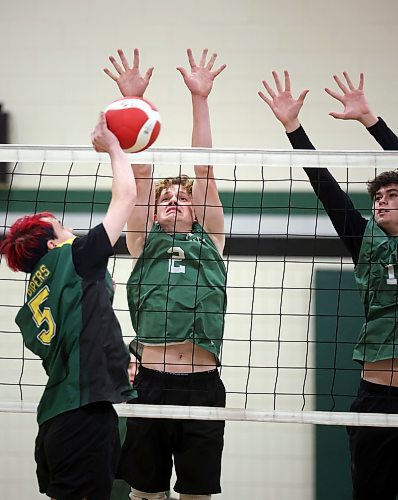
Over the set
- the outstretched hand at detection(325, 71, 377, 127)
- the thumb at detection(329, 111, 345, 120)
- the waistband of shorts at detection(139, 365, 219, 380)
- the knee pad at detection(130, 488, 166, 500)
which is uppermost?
the outstretched hand at detection(325, 71, 377, 127)

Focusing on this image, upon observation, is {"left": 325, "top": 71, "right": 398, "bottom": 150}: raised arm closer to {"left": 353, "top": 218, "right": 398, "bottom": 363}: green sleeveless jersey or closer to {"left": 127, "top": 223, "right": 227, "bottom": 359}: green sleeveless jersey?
{"left": 353, "top": 218, "right": 398, "bottom": 363}: green sleeveless jersey

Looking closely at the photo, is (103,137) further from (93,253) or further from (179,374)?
(179,374)

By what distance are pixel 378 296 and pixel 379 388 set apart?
1.36 feet

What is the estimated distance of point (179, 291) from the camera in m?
4.12

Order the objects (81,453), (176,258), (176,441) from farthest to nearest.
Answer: (176,258)
(176,441)
(81,453)

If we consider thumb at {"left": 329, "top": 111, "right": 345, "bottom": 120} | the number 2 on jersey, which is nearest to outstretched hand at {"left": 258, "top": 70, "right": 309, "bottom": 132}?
thumb at {"left": 329, "top": 111, "right": 345, "bottom": 120}

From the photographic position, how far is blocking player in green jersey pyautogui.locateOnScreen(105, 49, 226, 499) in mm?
3982

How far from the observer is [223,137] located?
6.03m

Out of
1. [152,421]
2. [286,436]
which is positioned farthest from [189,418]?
[286,436]

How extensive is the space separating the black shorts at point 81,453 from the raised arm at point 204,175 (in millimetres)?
1445

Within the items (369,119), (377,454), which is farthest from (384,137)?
(377,454)

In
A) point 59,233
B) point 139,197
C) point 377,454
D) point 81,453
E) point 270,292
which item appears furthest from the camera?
point 270,292

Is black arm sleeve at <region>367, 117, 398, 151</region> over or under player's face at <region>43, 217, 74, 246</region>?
over

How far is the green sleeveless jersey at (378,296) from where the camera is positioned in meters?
3.95
